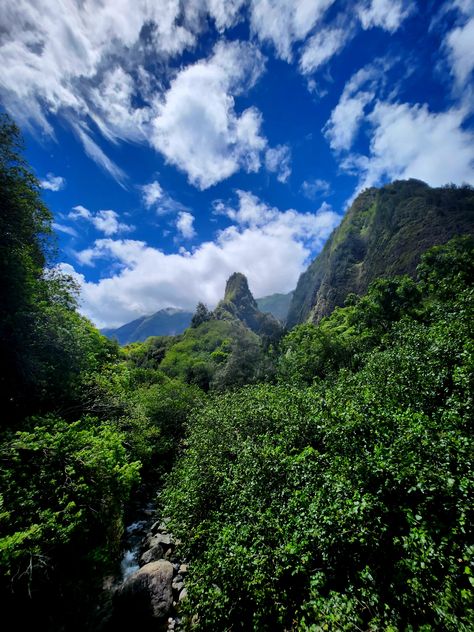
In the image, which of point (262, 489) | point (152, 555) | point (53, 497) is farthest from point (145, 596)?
point (262, 489)

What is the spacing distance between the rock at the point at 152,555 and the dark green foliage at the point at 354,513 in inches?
119

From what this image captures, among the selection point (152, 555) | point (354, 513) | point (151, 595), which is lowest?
point (152, 555)

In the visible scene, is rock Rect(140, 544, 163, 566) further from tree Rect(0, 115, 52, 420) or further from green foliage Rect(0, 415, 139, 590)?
tree Rect(0, 115, 52, 420)

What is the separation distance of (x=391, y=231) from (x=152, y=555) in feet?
336

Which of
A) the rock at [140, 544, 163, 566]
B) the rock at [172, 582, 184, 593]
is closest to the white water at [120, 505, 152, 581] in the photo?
the rock at [140, 544, 163, 566]

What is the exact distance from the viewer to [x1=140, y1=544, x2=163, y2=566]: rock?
15484 millimetres

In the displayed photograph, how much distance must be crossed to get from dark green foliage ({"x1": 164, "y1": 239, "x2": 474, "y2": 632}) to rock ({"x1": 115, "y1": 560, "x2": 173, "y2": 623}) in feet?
6.07

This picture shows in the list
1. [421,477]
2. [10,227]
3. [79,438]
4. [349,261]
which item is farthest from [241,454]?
[349,261]

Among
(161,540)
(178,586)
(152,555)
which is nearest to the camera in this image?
(178,586)

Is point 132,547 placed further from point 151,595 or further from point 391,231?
point 391,231

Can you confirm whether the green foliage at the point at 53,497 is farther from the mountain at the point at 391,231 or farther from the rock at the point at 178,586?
the mountain at the point at 391,231

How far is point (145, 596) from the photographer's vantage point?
1195 cm

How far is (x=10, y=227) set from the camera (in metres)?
13.7

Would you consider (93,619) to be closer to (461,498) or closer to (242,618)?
(242,618)
